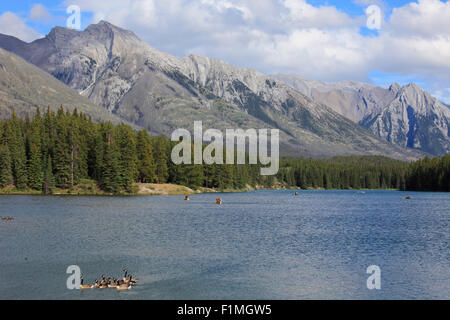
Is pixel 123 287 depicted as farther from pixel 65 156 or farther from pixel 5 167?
pixel 5 167

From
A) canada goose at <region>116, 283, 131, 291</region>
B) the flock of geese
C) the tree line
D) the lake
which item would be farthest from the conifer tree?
canada goose at <region>116, 283, 131, 291</region>

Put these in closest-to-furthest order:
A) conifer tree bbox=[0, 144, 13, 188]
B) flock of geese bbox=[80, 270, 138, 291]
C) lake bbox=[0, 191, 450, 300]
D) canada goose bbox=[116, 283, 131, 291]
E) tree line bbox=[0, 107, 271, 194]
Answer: canada goose bbox=[116, 283, 131, 291] < flock of geese bbox=[80, 270, 138, 291] < lake bbox=[0, 191, 450, 300] < conifer tree bbox=[0, 144, 13, 188] < tree line bbox=[0, 107, 271, 194]

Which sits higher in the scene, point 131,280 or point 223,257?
point 131,280

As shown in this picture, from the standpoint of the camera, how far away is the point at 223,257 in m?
54.8

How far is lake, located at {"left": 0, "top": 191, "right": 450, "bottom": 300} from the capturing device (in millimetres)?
40719

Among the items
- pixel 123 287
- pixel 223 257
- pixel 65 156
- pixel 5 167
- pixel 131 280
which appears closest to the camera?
pixel 123 287

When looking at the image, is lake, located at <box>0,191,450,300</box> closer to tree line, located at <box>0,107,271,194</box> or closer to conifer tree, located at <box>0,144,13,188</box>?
tree line, located at <box>0,107,271,194</box>

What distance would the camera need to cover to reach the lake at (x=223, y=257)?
40719mm

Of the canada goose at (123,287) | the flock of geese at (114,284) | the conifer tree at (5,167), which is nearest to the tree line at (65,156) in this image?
the conifer tree at (5,167)

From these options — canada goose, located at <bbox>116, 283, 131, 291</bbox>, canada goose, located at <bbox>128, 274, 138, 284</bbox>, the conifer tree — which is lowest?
canada goose, located at <bbox>116, 283, 131, 291</bbox>

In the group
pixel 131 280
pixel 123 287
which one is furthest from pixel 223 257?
pixel 123 287

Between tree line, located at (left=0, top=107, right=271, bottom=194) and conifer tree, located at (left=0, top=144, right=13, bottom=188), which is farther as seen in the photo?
tree line, located at (left=0, top=107, right=271, bottom=194)

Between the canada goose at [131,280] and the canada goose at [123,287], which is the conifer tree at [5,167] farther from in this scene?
the canada goose at [123,287]

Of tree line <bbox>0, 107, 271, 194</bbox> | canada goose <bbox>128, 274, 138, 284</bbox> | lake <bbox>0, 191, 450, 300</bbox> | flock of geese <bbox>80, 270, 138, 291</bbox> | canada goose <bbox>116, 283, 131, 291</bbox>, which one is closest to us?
canada goose <bbox>116, 283, 131, 291</bbox>
